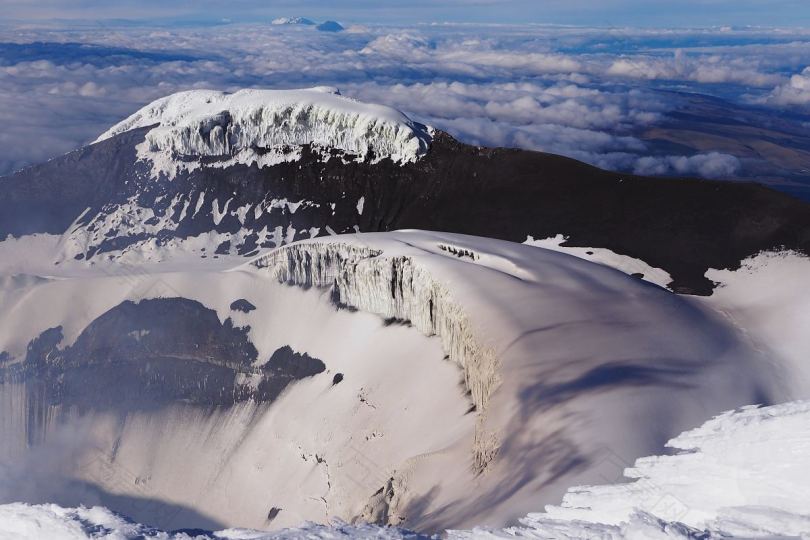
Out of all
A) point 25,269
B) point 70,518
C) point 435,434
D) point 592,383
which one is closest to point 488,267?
point 435,434

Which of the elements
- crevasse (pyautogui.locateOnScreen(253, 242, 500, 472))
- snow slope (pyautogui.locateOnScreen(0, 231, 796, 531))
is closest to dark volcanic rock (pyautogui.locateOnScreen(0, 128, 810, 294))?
snow slope (pyautogui.locateOnScreen(0, 231, 796, 531))

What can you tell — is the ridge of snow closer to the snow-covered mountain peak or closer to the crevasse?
the crevasse

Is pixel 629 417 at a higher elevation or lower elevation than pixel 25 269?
higher

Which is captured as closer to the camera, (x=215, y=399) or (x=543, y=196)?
(x=215, y=399)

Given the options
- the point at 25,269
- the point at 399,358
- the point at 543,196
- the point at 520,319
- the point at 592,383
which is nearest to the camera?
the point at 592,383

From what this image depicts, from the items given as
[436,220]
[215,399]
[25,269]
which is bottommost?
[215,399]

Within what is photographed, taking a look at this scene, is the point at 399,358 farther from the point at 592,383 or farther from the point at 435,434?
the point at 592,383

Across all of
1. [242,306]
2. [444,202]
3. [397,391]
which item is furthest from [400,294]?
[444,202]
